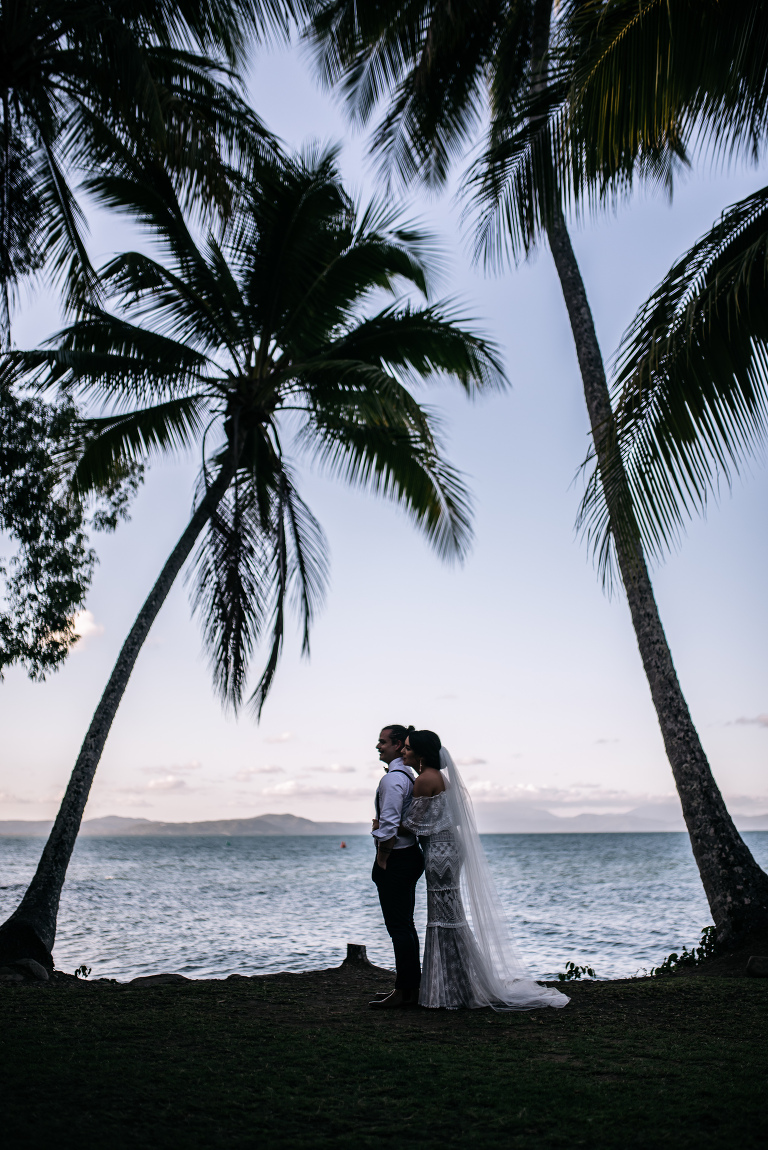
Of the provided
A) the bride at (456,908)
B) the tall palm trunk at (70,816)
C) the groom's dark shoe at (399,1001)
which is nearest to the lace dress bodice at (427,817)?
the bride at (456,908)

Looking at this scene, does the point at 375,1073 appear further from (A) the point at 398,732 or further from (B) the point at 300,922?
(B) the point at 300,922

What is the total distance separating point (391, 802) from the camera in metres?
5.65

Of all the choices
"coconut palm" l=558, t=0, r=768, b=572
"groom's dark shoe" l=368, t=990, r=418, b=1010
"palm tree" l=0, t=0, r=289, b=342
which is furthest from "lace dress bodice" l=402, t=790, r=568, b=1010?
"palm tree" l=0, t=0, r=289, b=342

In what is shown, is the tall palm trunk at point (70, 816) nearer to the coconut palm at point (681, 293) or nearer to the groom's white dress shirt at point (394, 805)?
the groom's white dress shirt at point (394, 805)

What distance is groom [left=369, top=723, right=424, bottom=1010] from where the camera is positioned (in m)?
5.54

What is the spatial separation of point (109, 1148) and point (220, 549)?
763cm

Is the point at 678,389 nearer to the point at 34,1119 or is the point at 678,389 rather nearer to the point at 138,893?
the point at 34,1119

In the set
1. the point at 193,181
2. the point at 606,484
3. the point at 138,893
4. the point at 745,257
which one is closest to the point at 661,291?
the point at 745,257

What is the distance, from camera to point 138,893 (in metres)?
29.6

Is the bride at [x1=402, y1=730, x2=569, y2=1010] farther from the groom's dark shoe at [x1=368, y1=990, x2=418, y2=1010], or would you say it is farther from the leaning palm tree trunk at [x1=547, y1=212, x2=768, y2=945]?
the leaning palm tree trunk at [x1=547, y1=212, x2=768, y2=945]

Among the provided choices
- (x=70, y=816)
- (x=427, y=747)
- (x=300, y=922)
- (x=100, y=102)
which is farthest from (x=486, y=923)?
(x=300, y=922)

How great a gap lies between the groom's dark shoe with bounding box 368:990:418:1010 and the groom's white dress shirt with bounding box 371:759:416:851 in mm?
959

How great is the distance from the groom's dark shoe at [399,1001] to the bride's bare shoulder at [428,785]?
133 cm

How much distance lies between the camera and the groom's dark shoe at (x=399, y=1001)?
5.52m
